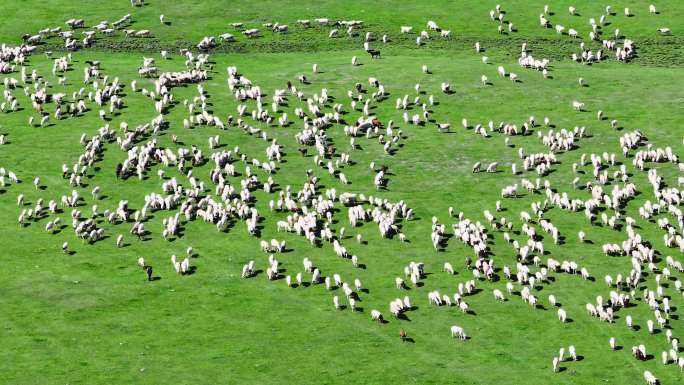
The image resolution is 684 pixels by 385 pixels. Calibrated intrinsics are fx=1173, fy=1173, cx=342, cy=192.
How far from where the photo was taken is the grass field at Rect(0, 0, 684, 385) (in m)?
64.2

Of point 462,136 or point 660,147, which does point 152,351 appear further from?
point 660,147

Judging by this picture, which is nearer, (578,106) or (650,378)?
(650,378)

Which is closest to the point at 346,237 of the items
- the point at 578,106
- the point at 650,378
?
the point at 650,378

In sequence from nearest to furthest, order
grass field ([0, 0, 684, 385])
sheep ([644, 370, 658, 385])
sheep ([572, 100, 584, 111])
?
sheep ([644, 370, 658, 385]) < grass field ([0, 0, 684, 385]) < sheep ([572, 100, 584, 111])

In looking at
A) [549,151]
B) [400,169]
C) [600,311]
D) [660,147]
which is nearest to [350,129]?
[400,169]

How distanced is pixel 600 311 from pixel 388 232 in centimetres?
1652

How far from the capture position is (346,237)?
257 ft

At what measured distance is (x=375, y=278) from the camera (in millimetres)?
72812

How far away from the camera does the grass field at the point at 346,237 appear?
64.2 m

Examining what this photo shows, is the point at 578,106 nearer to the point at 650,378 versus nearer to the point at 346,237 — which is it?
the point at 346,237

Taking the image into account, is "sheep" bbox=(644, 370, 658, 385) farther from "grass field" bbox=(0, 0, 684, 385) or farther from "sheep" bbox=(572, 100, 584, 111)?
"sheep" bbox=(572, 100, 584, 111)

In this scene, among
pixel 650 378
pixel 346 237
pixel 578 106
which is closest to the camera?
pixel 650 378

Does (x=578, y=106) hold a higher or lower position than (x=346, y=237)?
higher

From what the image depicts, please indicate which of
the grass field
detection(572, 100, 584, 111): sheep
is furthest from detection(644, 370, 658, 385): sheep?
detection(572, 100, 584, 111): sheep
